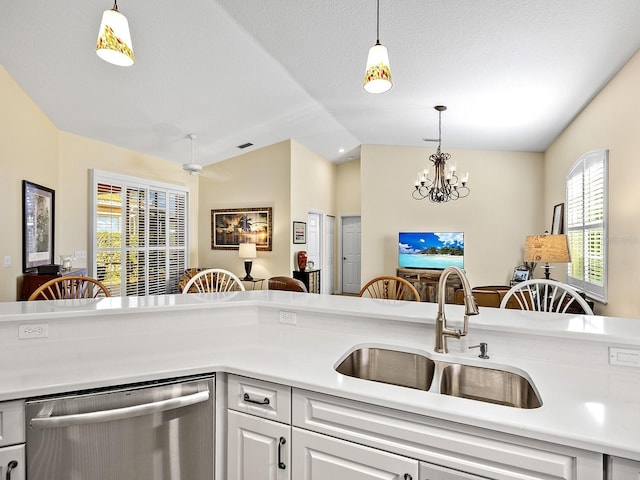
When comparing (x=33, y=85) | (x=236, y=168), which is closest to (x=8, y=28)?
(x=33, y=85)

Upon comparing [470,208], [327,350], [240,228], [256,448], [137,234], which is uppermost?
[470,208]

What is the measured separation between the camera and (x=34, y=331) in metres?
1.48

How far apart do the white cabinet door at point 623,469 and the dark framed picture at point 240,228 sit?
5428 mm

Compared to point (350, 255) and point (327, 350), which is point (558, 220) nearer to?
point (350, 255)

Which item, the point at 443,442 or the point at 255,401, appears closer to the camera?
the point at 443,442

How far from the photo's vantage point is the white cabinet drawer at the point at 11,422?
3.53ft

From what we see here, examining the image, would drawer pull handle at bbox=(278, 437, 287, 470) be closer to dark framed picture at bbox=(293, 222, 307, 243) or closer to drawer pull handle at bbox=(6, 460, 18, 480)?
drawer pull handle at bbox=(6, 460, 18, 480)

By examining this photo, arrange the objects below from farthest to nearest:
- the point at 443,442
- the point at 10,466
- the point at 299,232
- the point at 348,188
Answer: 1. the point at 348,188
2. the point at 299,232
3. the point at 10,466
4. the point at 443,442

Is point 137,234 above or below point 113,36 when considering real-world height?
below

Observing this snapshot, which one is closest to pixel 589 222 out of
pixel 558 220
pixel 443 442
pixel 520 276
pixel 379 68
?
pixel 558 220

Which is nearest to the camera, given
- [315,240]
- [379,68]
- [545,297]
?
[379,68]

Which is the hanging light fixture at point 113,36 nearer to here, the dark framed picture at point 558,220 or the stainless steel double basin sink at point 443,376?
the stainless steel double basin sink at point 443,376

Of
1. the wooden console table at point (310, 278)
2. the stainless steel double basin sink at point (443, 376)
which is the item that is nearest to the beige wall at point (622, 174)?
the stainless steel double basin sink at point (443, 376)

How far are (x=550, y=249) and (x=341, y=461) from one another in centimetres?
313
